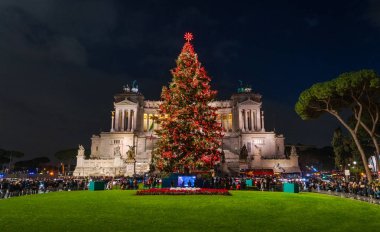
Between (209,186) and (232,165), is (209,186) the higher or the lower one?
the lower one

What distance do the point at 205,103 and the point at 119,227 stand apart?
70.7ft

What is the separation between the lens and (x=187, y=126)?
31.1 metres

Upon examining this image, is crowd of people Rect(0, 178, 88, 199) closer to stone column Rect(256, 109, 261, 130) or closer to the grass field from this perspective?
the grass field

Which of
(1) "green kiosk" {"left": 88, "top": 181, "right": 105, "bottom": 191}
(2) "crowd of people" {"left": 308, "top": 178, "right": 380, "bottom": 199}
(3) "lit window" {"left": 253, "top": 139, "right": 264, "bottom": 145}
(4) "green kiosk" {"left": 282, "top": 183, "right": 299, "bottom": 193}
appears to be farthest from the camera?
(3) "lit window" {"left": 253, "top": 139, "right": 264, "bottom": 145}

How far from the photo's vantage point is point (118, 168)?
7300cm

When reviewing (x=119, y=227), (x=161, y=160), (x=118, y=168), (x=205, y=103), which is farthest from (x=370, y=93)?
(x=118, y=168)

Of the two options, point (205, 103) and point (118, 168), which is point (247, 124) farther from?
point (205, 103)

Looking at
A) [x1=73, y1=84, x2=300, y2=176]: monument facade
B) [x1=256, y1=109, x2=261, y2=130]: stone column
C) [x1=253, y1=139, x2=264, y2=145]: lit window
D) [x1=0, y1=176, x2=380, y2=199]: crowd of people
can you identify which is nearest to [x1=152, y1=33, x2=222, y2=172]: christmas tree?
[x1=0, y1=176, x2=380, y2=199]: crowd of people

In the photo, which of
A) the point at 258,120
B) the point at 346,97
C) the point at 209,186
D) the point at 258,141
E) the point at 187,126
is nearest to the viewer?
the point at 187,126

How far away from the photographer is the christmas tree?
30844mm

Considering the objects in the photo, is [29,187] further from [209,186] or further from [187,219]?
[187,219]

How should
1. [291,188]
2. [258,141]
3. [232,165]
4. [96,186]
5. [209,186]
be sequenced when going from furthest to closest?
1. [258,141]
2. [232,165]
3. [96,186]
4. [291,188]
5. [209,186]

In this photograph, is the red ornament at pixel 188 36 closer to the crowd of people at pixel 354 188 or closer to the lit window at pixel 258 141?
the crowd of people at pixel 354 188

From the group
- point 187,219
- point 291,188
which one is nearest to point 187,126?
point 291,188
